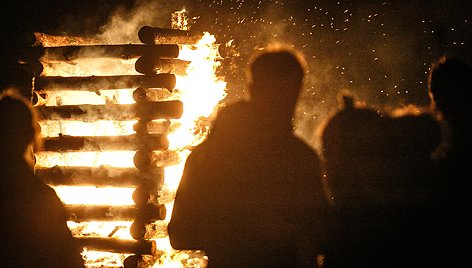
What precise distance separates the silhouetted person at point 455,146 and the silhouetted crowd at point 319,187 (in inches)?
0.6

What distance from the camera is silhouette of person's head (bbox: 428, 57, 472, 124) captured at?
5047 millimetres

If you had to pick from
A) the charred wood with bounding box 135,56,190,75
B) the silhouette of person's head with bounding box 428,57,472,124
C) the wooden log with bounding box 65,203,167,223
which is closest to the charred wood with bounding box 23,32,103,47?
the charred wood with bounding box 135,56,190,75

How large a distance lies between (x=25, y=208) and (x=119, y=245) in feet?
6.95

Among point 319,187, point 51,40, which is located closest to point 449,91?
point 319,187

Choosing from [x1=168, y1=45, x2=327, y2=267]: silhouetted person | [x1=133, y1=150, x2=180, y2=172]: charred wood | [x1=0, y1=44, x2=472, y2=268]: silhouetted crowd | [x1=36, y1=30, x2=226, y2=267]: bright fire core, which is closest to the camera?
[x1=133, y1=150, x2=180, y2=172]: charred wood

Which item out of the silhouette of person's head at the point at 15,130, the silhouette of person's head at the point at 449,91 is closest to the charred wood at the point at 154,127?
the silhouette of person's head at the point at 15,130

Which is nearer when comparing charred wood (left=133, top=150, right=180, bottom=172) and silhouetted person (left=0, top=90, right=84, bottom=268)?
charred wood (left=133, top=150, right=180, bottom=172)

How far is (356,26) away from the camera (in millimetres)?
5273

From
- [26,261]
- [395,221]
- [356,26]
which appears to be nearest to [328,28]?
[356,26]

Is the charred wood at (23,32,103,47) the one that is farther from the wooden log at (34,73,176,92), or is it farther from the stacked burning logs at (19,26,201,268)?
the wooden log at (34,73,176,92)

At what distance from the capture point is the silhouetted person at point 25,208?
475cm

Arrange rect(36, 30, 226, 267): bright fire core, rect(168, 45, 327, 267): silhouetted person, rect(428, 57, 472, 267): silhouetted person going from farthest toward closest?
rect(428, 57, 472, 267): silhouetted person
rect(168, 45, 327, 267): silhouetted person
rect(36, 30, 226, 267): bright fire core

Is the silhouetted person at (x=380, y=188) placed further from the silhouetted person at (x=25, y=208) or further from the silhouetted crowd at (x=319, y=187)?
the silhouetted person at (x=25, y=208)

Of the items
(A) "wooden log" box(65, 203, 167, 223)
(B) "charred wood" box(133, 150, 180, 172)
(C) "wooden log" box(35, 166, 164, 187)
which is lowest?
(A) "wooden log" box(65, 203, 167, 223)
